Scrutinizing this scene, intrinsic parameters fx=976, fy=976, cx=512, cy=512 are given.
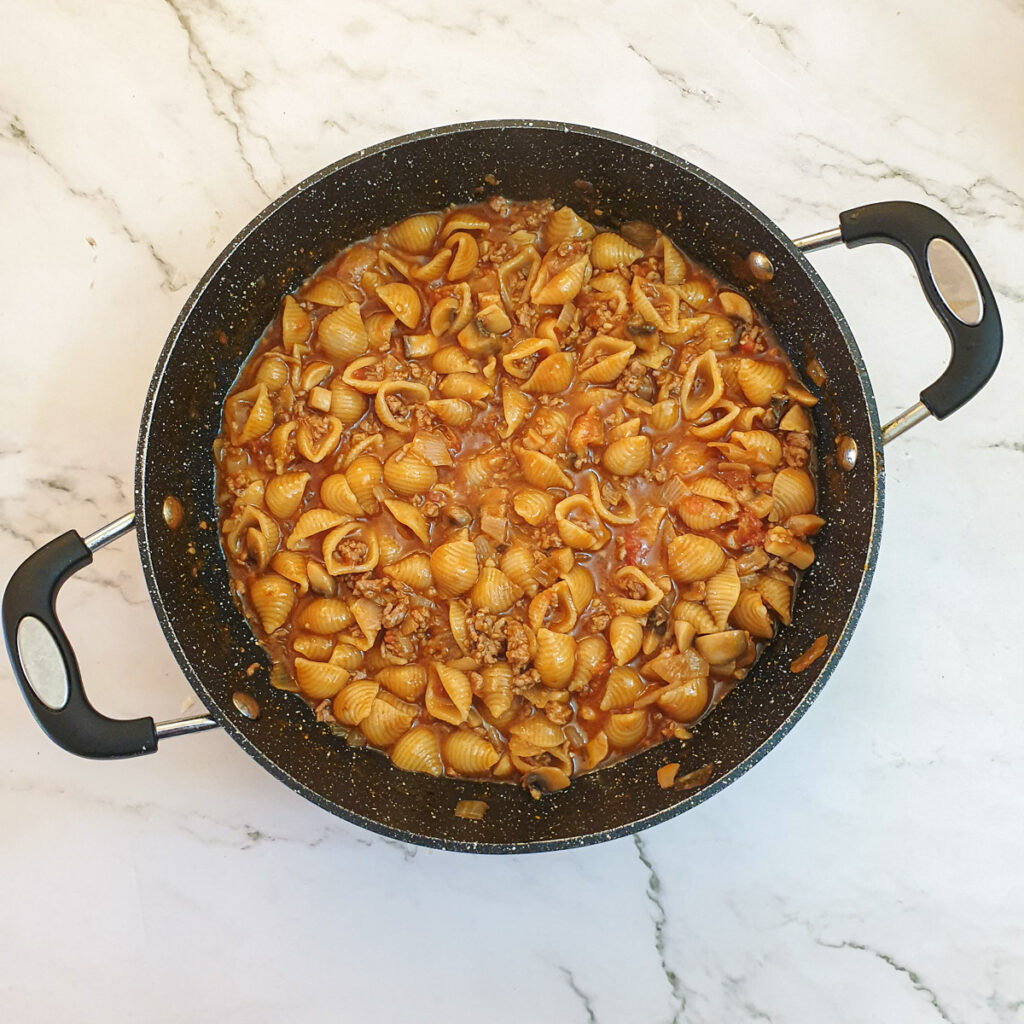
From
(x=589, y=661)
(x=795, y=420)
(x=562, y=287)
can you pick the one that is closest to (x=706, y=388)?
(x=795, y=420)

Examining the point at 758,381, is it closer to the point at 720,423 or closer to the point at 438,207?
the point at 720,423

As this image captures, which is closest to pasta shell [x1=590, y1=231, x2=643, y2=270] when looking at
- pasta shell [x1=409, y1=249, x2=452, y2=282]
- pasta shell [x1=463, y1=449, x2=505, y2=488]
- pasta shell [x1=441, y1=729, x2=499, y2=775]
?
pasta shell [x1=409, y1=249, x2=452, y2=282]

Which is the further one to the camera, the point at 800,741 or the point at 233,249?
the point at 800,741

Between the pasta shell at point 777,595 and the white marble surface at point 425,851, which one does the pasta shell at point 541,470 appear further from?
the white marble surface at point 425,851

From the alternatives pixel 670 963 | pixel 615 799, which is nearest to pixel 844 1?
pixel 615 799

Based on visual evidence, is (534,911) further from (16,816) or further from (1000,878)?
(16,816)
